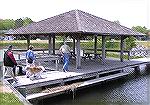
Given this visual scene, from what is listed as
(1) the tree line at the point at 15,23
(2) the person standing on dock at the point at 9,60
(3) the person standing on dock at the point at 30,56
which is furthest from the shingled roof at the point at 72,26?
(1) the tree line at the point at 15,23

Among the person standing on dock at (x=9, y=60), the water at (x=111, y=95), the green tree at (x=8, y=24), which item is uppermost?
the green tree at (x=8, y=24)

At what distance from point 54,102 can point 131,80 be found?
7.93 m

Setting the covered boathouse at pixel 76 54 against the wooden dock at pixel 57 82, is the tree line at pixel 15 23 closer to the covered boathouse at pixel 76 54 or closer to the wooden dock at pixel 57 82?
Answer: the covered boathouse at pixel 76 54

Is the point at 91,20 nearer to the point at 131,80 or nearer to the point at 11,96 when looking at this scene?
the point at 131,80

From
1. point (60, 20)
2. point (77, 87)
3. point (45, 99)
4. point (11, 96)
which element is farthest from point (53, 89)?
point (60, 20)

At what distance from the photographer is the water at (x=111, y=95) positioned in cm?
1280

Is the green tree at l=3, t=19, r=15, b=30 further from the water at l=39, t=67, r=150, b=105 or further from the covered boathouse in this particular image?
the water at l=39, t=67, r=150, b=105

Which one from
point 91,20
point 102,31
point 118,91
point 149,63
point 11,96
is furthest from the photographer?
point 149,63

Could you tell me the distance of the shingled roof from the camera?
1650cm

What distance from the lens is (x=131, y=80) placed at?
19.0 meters

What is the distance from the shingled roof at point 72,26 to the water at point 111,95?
9.93ft

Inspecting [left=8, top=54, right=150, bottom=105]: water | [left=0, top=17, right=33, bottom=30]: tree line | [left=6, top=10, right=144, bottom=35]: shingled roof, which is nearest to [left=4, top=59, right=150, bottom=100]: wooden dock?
[left=8, top=54, right=150, bottom=105]: water

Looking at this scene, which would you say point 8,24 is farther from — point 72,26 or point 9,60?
point 9,60

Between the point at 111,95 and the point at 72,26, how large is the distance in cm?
460
